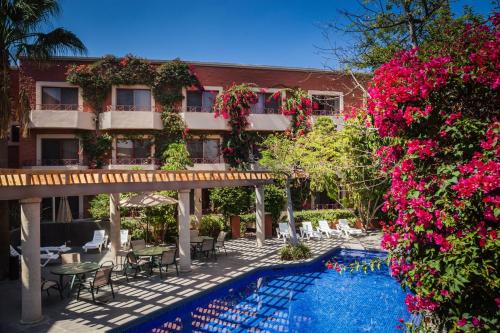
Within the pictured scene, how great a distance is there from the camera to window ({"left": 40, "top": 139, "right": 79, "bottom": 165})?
78.9ft

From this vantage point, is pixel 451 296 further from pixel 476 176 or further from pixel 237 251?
pixel 237 251

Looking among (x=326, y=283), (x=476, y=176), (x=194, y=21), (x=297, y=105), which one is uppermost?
(x=194, y=21)

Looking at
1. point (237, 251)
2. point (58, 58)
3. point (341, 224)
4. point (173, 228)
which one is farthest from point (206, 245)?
point (58, 58)

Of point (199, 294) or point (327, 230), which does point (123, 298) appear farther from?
point (327, 230)

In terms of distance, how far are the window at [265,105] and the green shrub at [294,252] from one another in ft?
49.4

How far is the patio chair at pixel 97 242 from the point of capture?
51.7 ft

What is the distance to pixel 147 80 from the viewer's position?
82.0ft

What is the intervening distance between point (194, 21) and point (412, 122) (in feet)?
46.3

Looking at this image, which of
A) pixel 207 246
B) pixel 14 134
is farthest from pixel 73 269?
pixel 14 134

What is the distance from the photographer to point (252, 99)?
23.3 m

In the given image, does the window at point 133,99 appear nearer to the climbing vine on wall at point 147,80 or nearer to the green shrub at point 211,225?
the climbing vine on wall at point 147,80

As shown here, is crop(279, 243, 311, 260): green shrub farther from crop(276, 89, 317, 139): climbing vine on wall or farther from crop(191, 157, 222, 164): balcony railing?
crop(191, 157, 222, 164): balcony railing

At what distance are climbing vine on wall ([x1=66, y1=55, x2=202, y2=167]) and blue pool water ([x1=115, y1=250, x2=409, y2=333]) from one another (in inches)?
605

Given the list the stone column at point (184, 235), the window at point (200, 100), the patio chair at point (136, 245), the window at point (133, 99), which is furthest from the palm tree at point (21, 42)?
the window at point (200, 100)
